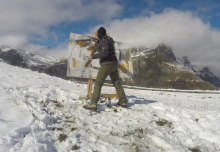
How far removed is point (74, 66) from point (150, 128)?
390cm

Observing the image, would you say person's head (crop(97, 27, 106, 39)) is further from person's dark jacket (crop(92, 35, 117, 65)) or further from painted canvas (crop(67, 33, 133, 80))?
painted canvas (crop(67, 33, 133, 80))

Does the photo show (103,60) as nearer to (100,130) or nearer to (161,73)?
(100,130)

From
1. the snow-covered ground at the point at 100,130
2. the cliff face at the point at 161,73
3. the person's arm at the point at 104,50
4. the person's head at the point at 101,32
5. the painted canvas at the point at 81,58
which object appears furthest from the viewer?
the cliff face at the point at 161,73

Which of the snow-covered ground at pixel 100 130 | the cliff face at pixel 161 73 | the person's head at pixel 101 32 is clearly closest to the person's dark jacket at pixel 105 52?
the person's head at pixel 101 32

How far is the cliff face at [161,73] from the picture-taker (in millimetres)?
109656

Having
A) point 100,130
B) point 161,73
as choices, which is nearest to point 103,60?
point 100,130

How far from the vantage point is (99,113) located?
4.18 m

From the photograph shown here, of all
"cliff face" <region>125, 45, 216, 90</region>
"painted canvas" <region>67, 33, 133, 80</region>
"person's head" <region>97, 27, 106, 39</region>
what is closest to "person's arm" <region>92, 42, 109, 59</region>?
"person's head" <region>97, 27, 106, 39</region>

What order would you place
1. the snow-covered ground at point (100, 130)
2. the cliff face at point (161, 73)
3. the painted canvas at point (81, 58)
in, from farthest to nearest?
the cliff face at point (161, 73) < the painted canvas at point (81, 58) < the snow-covered ground at point (100, 130)

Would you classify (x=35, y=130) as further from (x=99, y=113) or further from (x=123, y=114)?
(x=123, y=114)

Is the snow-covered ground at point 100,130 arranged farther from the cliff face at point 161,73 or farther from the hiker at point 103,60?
the cliff face at point 161,73

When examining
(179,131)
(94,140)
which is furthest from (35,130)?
(179,131)

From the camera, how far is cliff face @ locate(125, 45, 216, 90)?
110m

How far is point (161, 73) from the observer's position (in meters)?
136
